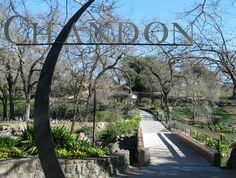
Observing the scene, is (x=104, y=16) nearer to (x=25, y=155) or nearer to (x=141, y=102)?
(x=25, y=155)

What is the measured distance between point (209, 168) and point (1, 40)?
69.2 ft

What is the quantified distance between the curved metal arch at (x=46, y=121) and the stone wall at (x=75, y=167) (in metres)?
3.26

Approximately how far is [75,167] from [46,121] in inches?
195

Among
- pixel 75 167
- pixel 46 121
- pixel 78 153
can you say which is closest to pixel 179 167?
pixel 78 153

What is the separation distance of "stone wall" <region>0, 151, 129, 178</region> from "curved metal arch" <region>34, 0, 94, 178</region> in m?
3.26

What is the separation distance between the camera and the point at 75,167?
1223 cm

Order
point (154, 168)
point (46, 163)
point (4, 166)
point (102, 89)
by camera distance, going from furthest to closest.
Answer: point (102, 89) → point (154, 168) → point (4, 166) → point (46, 163)

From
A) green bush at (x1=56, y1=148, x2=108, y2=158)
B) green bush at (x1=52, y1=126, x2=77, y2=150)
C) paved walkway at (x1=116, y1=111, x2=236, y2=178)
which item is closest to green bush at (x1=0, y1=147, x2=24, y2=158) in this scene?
green bush at (x1=56, y1=148, x2=108, y2=158)

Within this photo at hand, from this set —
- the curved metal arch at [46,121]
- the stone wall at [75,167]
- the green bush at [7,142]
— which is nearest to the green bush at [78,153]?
the stone wall at [75,167]

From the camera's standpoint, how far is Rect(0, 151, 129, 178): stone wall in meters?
10.6

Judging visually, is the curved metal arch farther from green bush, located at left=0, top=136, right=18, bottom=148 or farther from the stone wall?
green bush, located at left=0, top=136, right=18, bottom=148

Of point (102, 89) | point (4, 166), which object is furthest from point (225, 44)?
point (102, 89)

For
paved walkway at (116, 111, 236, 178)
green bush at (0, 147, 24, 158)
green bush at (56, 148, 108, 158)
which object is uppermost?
green bush at (0, 147, 24, 158)

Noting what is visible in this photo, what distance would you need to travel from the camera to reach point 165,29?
356 inches
